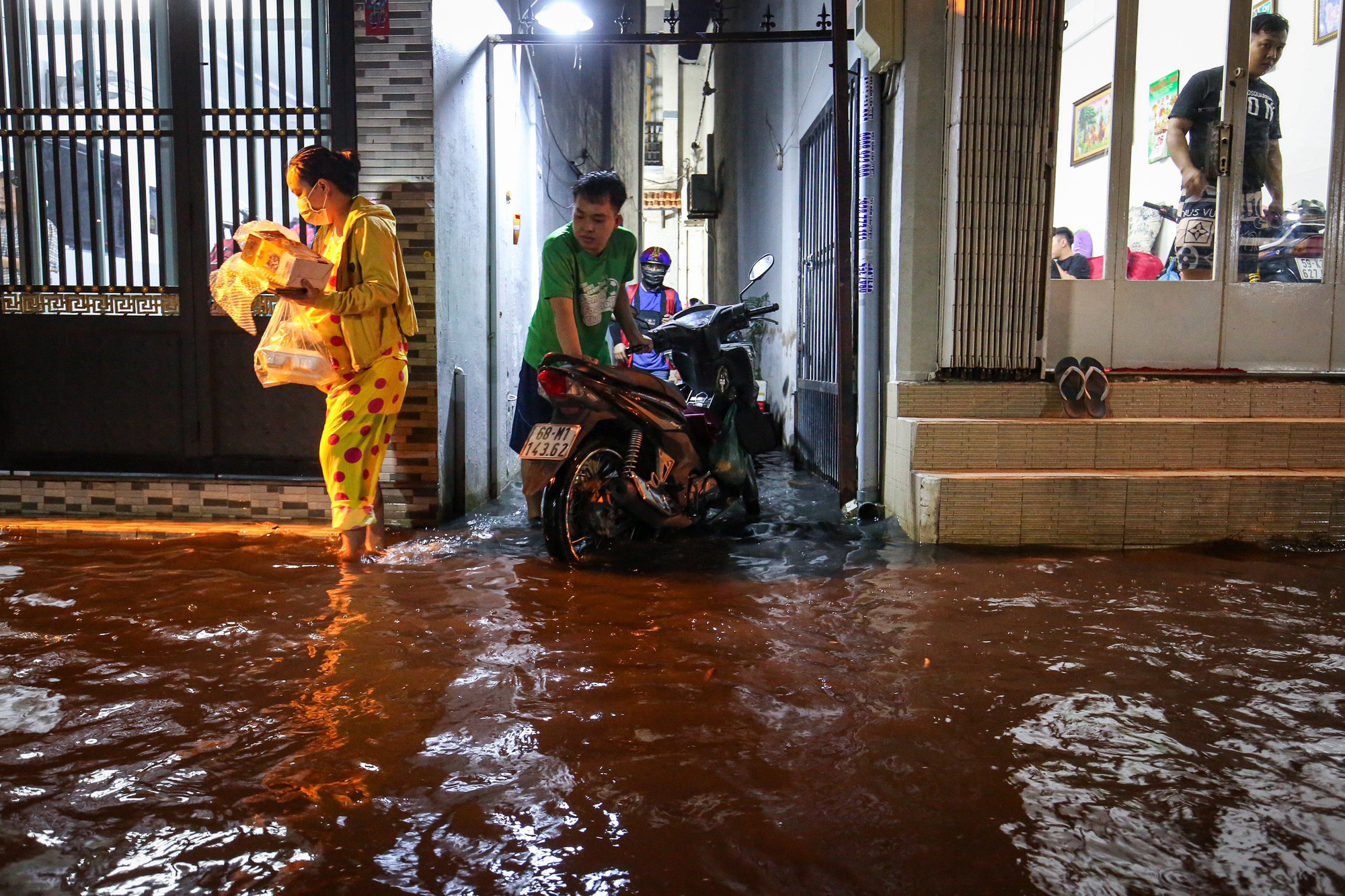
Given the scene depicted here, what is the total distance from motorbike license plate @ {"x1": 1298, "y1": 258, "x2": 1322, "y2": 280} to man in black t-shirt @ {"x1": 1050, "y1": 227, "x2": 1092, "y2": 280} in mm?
1258

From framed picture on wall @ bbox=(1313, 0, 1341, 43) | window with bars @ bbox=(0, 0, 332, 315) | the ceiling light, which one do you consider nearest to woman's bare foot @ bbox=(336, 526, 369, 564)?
window with bars @ bbox=(0, 0, 332, 315)

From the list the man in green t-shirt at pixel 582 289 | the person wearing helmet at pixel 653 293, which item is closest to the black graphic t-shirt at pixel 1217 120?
the man in green t-shirt at pixel 582 289

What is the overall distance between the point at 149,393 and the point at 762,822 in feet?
16.6

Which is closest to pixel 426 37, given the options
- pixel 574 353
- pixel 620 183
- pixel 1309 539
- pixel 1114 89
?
pixel 620 183

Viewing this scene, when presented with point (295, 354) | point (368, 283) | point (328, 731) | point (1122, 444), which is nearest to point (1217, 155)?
point (1122, 444)

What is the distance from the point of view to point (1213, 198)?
544 cm

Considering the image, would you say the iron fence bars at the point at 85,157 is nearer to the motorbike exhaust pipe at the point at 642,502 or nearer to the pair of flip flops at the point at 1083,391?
the motorbike exhaust pipe at the point at 642,502

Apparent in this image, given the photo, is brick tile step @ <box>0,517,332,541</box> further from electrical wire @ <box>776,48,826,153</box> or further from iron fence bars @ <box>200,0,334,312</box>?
electrical wire @ <box>776,48,826,153</box>

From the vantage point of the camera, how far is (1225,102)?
5.39 meters

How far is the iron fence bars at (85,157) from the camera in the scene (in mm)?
5320

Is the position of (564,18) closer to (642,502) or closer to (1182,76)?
(642,502)

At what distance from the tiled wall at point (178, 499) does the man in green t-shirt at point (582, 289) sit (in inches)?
55.8

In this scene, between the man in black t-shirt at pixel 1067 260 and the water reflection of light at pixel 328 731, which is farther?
the man in black t-shirt at pixel 1067 260

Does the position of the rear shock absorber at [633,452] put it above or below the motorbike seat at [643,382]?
below
